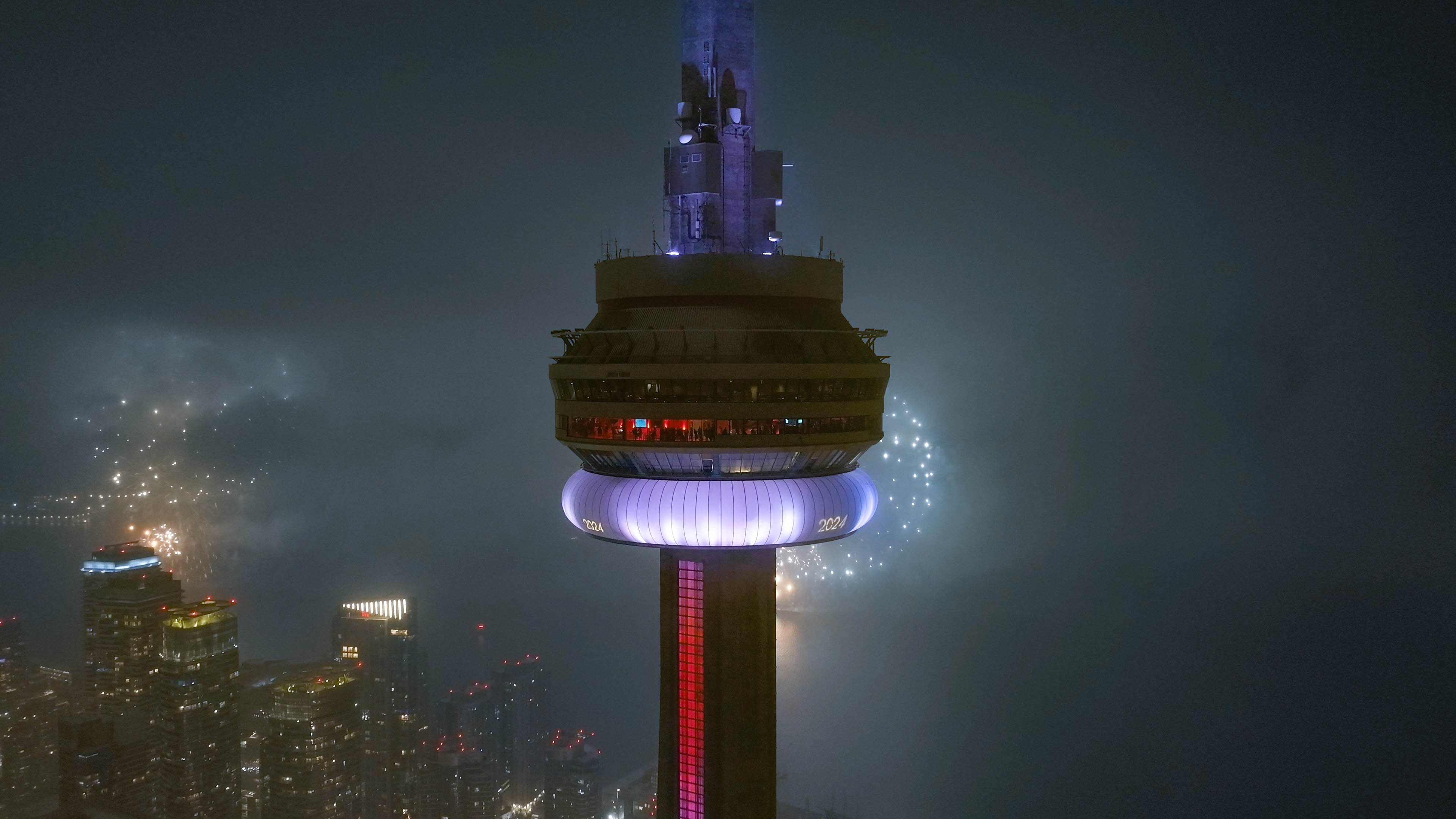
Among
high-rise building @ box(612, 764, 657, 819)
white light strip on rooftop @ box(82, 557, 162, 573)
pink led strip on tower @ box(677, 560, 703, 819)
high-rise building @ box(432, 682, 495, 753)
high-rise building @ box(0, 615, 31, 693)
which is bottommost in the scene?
high-rise building @ box(612, 764, 657, 819)

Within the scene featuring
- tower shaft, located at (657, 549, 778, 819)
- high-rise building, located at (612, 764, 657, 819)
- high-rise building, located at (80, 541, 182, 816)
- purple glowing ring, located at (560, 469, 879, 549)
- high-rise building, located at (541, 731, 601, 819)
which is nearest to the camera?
purple glowing ring, located at (560, 469, 879, 549)

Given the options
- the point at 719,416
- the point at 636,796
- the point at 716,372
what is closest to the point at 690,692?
the point at 719,416

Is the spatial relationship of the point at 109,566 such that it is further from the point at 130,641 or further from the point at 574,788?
the point at 574,788

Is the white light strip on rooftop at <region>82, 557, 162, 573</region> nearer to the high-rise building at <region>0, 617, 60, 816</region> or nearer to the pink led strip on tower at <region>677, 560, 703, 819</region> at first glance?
the high-rise building at <region>0, 617, 60, 816</region>

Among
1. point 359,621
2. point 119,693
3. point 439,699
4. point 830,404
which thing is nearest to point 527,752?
point 439,699

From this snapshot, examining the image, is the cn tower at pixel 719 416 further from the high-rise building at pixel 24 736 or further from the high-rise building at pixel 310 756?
the high-rise building at pixel 24 736

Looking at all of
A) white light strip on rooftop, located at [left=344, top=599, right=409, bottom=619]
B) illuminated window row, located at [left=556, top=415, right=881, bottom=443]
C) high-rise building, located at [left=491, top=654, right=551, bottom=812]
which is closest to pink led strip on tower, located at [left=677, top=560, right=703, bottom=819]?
illuminated window row, located at [left=556, top=415, right=881, bottom=443]

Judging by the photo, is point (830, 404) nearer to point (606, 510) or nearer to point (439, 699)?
point (606, 510)
